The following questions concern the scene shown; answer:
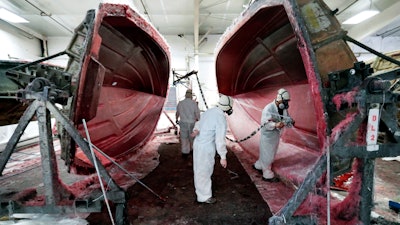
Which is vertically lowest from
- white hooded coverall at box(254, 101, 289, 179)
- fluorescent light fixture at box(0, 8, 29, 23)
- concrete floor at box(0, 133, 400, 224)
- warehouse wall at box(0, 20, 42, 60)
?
concrete floor at box(0, 133, 400, 224)

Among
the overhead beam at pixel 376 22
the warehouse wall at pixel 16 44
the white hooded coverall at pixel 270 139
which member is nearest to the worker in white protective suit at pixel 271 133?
the white hooded coverall at pixel 270 139

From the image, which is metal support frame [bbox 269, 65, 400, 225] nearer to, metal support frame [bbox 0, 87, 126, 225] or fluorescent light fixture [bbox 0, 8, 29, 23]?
metal support frame [bbox 0, 87, 126, 225]

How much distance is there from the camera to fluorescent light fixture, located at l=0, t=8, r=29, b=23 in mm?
7228

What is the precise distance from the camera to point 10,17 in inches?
306

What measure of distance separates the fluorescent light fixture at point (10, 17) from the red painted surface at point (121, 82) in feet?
19.8

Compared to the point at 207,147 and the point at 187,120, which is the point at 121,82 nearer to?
the point at 187,120

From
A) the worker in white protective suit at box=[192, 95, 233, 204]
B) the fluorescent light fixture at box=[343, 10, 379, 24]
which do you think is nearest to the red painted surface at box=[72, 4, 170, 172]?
the worker in white protective suit at box=[192, 95, 233, 204]

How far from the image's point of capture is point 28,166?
4098mm

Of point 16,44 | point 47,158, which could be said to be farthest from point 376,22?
point 16,44

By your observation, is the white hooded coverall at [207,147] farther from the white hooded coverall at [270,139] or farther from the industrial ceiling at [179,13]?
the industrial ceiling at [179,13]

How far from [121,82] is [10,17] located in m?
6.82

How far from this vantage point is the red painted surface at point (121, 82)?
90.5 inches

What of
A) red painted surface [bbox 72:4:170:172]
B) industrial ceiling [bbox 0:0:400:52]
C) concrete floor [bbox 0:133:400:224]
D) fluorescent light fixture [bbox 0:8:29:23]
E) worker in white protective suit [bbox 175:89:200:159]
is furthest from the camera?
fluorescent light fixture [bbox 0:8:29:23]

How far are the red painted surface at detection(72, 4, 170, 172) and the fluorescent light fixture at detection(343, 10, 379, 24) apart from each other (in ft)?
24.0
